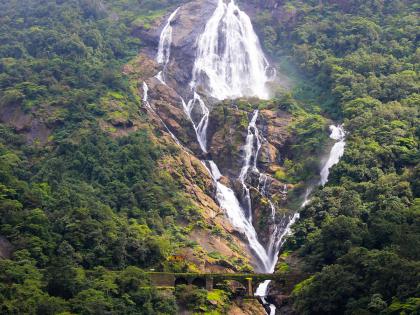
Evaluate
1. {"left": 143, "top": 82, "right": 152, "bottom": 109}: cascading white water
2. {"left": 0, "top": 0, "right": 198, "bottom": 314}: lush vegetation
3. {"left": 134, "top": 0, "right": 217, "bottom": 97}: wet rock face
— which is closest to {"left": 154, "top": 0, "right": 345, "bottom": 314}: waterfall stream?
{"left": 143, "top": 82, "right": 152, "bottom": 109}: cascading white water

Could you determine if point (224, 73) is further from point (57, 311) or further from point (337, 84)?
point (57, 311)

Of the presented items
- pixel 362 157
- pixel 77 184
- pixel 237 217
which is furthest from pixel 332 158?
pixel 77 184

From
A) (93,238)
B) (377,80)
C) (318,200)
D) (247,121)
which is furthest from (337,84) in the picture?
(93,238)

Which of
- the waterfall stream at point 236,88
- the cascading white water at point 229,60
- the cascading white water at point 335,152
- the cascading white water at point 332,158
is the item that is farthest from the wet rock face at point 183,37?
the cascading white water at point 335,152

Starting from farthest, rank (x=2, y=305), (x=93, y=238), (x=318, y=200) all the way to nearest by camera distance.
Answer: (x=318, y=200)
(x=93, y=238)
(x=2, y=305)

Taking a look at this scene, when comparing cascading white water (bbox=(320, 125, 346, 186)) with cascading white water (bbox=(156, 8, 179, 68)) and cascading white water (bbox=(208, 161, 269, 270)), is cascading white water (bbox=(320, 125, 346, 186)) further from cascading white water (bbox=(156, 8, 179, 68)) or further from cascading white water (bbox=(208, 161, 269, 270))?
cascading white water (bbox=(156, 8, 179, 68))

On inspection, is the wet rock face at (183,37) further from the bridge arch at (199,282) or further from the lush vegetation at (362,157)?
the bridge arch at (199,282)

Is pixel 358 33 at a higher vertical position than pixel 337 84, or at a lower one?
higher
